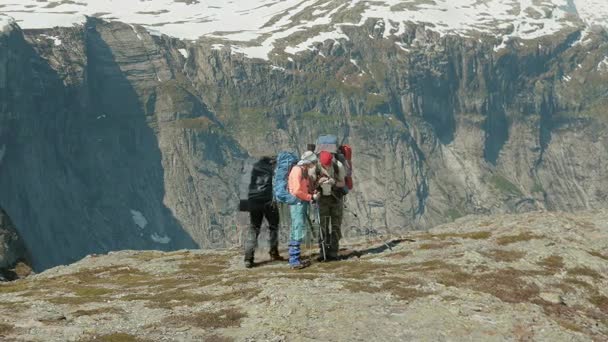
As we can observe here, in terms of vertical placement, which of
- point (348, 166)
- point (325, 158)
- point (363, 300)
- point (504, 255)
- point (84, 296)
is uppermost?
point (325, 158)

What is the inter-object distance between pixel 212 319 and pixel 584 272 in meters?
18.4

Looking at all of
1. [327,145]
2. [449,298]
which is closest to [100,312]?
[449,298]

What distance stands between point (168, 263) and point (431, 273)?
22652 mm

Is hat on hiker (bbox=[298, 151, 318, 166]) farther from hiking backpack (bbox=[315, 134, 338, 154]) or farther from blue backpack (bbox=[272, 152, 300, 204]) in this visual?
hiking backpack (bbox=[315, 134, 338, 154])

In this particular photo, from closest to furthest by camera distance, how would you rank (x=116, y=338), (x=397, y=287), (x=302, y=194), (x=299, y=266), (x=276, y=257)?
1. (x=116, y=338)
2. (x=397, y=287)
3. (x=302, y=194)
4. (x=299, y=266)
5. (x=276, y=257)

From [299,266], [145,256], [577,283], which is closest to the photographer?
[577,283]

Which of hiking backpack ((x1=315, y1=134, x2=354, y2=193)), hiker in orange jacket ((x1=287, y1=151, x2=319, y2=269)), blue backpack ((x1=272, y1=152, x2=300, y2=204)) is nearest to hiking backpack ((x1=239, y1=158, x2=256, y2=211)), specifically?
blue backpack ((x1=272, y1=152, x2=300, y2=204))

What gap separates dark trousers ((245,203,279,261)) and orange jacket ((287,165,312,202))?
2643mm

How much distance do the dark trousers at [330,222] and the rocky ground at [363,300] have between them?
1266 millimetres

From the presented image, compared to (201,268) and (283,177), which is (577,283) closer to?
(283,177)

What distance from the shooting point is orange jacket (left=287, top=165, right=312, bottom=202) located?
34375mm

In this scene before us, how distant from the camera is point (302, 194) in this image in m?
34.4

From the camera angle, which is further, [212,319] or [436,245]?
[436,245]

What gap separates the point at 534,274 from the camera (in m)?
31.2
